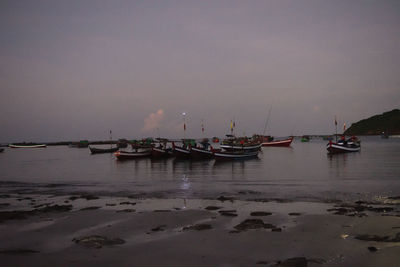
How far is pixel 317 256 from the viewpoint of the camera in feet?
23.5

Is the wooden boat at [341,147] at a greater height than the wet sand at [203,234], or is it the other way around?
the wooden boat at [341,147]

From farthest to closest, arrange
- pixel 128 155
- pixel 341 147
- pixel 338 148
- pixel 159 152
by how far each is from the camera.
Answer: pixel 341 147 → pixel 338 148 → pixel 159 152 → pixel 128 155

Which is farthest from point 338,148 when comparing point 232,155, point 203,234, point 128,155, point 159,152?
point 203,234

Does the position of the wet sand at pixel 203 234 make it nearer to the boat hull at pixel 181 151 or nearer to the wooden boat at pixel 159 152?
the boat hull at pixel 181 151

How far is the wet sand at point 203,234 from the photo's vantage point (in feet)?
23.4

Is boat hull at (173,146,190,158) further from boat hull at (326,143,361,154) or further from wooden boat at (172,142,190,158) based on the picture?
boat hull at (326,143,361,154)

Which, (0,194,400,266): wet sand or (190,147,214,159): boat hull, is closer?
(0,194,400,266): wet sand

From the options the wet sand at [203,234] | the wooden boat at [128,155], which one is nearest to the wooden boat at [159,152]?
the wooden boat at [128,155]

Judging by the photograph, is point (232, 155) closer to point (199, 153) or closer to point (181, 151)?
point (199, 153)

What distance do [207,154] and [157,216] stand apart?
3459 cm

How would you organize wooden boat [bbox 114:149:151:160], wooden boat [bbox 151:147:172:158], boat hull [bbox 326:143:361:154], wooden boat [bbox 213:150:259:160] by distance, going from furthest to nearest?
1. boat hull [bbox 326:143:361:154]
2. wooden boat [bbox 151:147:172:158]
3. wooden boat [bbox 114:149:151:160]
4. wooden boat [bbox 213:150:259:160]

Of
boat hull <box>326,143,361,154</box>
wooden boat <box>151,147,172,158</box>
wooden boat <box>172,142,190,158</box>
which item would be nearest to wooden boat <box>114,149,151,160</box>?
wooden boat <box>151,147,172,158</box>

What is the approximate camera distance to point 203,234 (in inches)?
357

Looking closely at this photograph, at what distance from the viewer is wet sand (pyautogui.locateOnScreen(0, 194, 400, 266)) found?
714cm
